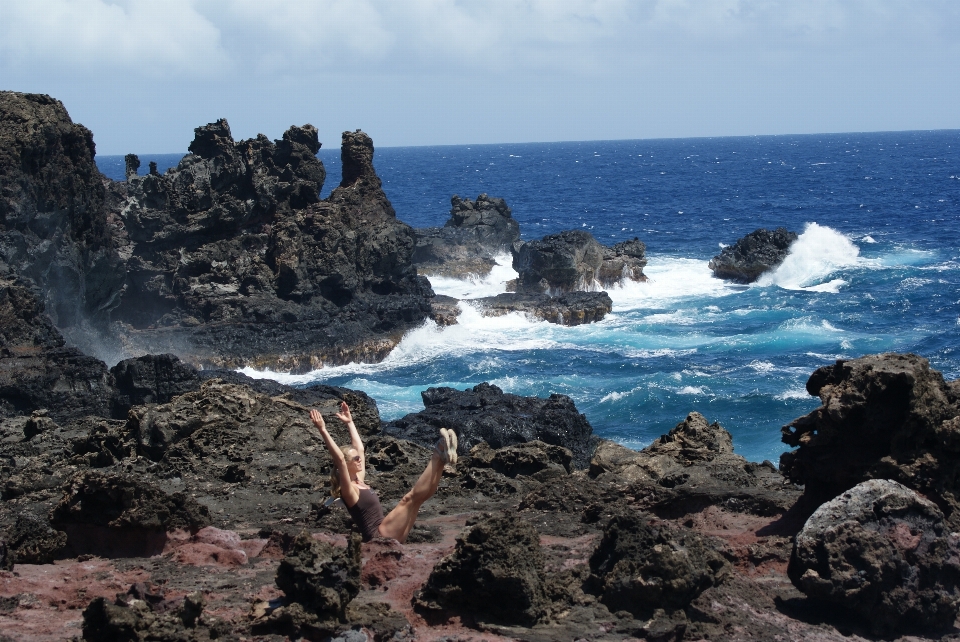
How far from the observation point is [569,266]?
1809 inches

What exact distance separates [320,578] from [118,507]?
289 cm

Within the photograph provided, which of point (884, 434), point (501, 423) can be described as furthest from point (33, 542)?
point (501, 423)

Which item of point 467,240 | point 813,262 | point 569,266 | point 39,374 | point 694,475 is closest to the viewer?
point 694,475

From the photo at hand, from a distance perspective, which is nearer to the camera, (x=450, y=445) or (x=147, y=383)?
(x=450, y=445)

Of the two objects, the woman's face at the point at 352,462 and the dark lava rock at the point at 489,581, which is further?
the woman's face at the point at 352,462

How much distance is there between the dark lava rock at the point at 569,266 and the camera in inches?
1811

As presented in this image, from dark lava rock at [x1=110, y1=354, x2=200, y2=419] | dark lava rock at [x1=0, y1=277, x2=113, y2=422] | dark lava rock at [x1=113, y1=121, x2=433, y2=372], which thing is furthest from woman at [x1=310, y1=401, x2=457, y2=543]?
dark lava rock at [x1=113, y1=121, x2=433, y2=372]

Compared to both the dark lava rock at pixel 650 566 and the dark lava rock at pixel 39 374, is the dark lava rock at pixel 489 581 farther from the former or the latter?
the dark lava rock at pixel 39 374

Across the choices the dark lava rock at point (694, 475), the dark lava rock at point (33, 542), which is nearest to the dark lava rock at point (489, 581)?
the dark lava rock at point (694, 475)

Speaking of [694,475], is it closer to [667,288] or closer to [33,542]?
[33,542]

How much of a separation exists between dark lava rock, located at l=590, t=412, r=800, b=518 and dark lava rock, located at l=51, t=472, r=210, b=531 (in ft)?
15.3

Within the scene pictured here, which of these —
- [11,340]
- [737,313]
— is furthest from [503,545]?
[737,313]

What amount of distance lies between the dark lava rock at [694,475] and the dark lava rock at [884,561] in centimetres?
204

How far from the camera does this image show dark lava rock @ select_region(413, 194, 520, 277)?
53031mm
